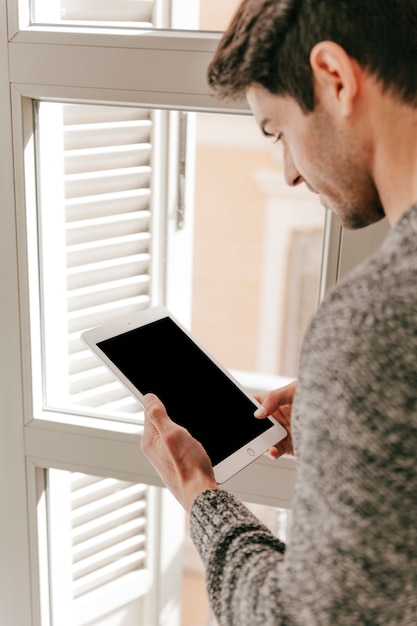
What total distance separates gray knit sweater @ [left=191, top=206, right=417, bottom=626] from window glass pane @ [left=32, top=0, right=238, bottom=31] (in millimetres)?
539

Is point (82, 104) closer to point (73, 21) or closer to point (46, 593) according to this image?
point (73, 21)

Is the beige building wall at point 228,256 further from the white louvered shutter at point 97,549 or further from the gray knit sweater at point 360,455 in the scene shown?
the gray knit sweater at point 360,455

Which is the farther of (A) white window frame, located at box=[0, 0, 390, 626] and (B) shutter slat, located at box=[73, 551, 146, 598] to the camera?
(B) shutter slat, located at box=[73, 551, 146, 598]

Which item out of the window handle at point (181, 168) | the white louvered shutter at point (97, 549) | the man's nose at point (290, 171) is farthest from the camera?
the white louvered shutter at point (97, 549)

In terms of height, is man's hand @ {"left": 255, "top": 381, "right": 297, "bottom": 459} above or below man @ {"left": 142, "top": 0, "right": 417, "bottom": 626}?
below

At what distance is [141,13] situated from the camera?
40.5 inches

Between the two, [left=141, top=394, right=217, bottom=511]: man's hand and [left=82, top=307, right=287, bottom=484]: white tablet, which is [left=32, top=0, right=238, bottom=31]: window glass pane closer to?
[left=82, top=307, right=287, bottom=484]: white tablet

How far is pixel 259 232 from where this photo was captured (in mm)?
1153

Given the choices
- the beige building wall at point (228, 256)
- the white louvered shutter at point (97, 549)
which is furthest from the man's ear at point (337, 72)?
the white louvered shutter at point (97, 549)

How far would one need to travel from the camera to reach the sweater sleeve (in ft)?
2.04

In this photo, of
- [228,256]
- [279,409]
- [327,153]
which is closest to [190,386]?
[279,409]

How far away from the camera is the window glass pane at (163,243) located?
1093 millimetres

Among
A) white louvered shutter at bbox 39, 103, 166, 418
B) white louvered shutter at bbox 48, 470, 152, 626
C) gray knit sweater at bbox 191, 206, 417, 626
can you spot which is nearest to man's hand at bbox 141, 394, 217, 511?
gray knit sweater at bbox 191, 206, 417, 626

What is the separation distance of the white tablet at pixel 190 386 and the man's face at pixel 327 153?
30cm
